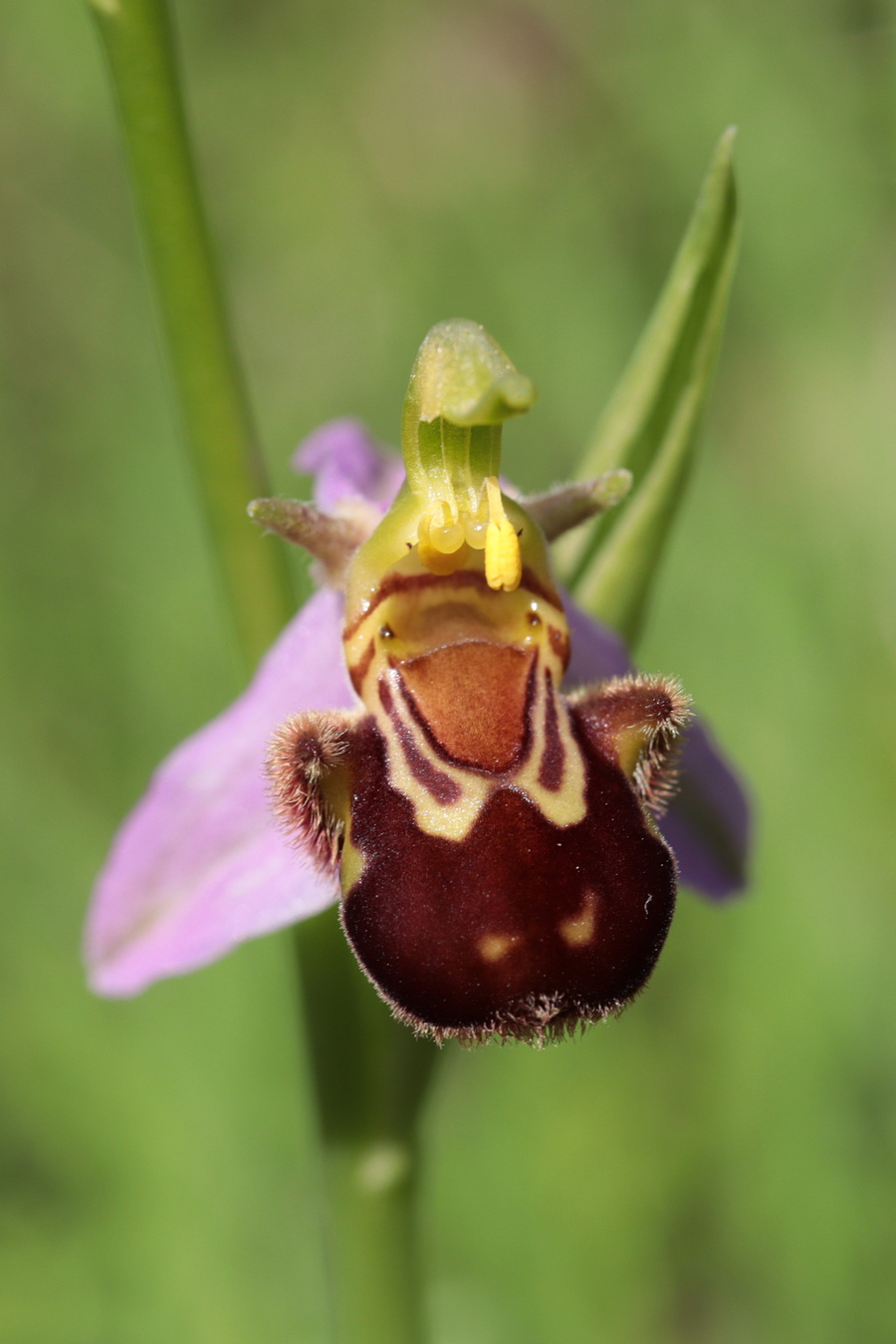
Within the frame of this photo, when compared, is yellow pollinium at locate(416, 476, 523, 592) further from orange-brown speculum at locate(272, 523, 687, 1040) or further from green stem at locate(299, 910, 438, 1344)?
green stem at locate(299, 910, 438, 1344)

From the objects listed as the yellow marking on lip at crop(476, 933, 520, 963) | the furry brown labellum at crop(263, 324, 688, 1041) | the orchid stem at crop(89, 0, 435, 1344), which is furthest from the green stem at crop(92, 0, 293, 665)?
the yellow marking on lip at crop(476, 933, 520, 963)

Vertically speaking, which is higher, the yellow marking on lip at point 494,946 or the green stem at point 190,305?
the green stem at point 190,305

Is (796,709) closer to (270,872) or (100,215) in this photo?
(270,872)

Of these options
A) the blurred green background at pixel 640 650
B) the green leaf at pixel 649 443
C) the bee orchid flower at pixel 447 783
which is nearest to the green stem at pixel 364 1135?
the bee orchid flower at pixel 447 783

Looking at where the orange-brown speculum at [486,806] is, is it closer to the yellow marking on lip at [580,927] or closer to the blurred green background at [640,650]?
the yellow marking on lip at [580,927]

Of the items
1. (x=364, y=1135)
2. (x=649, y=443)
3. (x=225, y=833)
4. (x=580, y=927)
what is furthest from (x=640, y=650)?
(x=580, y=927)

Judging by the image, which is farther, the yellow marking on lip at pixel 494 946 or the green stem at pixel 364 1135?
the green stem at pixel 364 1135

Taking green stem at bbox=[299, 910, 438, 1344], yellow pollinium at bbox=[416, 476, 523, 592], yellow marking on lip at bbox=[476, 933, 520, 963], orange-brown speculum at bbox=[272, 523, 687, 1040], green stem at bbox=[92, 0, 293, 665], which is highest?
green stem at bbox=[92, 0, 293, 665]
